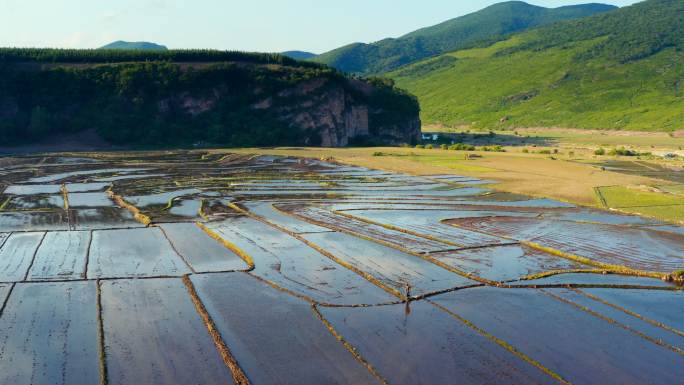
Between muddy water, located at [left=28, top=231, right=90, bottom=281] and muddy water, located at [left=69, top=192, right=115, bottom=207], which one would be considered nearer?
muddy water, located at [left=28, top=231, right=90, bottom=281]

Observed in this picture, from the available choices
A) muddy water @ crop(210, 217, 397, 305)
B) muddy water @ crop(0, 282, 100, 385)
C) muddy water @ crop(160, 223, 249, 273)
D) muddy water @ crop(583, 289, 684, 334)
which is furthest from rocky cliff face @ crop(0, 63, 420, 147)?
muddy water @ crop(583, 289, 684, 334)

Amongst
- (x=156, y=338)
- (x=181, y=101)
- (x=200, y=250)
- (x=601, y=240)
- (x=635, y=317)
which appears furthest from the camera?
(x=181, y=101)

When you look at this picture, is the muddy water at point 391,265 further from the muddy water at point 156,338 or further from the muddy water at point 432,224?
the muddy water at point 156,338

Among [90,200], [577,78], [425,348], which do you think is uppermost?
[577,78]

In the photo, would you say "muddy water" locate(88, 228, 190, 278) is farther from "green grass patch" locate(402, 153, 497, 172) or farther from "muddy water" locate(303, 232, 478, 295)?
"green grass patch" locate(402, 153, 497, 172)

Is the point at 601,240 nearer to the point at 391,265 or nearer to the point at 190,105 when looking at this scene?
the point at 391,265

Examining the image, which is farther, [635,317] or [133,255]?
[133,255]

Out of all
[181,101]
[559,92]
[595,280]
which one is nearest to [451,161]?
[595,280]

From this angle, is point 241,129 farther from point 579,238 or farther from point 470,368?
point 470,368
